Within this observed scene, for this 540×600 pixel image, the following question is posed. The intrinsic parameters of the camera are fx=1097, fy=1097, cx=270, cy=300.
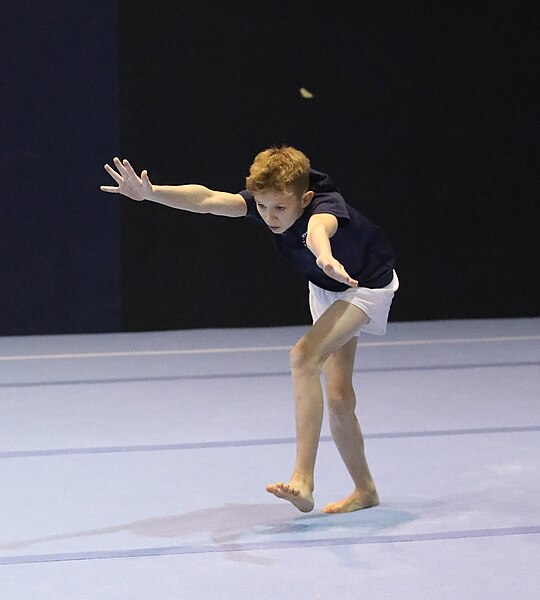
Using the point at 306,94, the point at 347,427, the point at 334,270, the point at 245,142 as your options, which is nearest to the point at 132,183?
the point at 334,270

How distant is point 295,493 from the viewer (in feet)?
8.33

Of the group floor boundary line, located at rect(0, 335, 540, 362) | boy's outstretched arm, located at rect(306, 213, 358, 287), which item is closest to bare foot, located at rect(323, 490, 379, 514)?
boy's outstretched arm, located at rect(306, 213, 358, 287)

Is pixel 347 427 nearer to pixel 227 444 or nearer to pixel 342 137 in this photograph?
pixel 227 444

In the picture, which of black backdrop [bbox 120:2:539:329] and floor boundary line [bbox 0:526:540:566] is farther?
black backdrop [bbox 120:2:539:329]

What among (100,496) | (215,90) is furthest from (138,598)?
(215,90)

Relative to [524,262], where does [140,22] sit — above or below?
above

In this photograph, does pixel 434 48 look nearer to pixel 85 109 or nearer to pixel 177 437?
pixel 85 109

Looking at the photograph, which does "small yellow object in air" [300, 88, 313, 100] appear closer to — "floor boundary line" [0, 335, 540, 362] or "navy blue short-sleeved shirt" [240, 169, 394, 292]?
"floor boundary line" [0, 335, 540, 362]

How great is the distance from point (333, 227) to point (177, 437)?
1346 millimetres

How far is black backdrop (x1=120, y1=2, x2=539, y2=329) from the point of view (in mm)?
6453

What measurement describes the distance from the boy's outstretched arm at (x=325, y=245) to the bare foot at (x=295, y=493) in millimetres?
492

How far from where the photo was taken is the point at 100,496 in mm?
2980

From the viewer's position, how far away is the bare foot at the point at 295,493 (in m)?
2.50

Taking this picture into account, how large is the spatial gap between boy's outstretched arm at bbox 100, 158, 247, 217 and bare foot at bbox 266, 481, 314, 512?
0.74m
